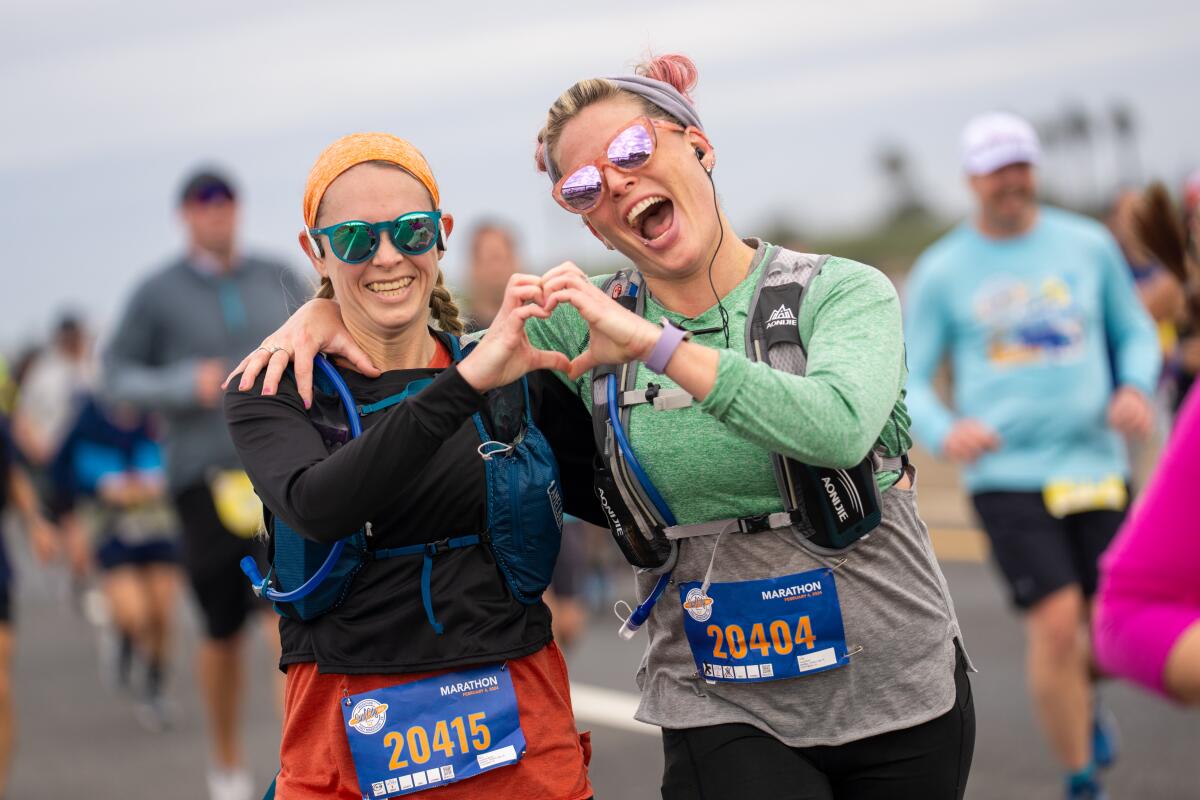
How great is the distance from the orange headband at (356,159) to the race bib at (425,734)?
0.97 meters

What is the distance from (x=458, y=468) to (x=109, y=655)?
9.35 m

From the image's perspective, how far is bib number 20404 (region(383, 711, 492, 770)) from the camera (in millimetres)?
3242

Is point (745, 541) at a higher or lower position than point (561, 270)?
lower

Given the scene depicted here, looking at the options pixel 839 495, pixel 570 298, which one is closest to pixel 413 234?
pixel 570 298

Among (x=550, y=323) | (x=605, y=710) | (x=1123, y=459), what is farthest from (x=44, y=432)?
(x=550, y=323)

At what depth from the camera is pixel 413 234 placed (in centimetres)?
332

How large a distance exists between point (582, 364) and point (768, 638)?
0.66 meters

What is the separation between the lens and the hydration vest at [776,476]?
320 centimetres

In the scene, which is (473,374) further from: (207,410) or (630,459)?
(207,410)

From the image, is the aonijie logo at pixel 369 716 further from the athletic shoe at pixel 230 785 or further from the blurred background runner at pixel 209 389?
the athletic shoe at pixel 230 785

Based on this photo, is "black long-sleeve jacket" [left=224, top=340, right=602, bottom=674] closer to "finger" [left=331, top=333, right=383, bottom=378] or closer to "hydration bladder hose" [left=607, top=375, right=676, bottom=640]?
"finger" [left=331, top=333, right=383, bottom=378]

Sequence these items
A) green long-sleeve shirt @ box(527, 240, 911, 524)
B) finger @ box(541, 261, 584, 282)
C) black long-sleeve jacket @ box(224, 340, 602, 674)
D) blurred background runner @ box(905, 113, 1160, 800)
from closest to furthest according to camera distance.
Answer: green long-sleeve shirt @ box(527, 240, 911, 524)
finger @ box(541, 261, 584, 282)
black long-sleeve jacket @ box(224, 340, 602, 674)
blurred background runner @ box(905, 113, 1160, 800)

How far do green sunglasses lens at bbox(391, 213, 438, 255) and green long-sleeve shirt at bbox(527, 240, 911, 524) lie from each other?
385 mm

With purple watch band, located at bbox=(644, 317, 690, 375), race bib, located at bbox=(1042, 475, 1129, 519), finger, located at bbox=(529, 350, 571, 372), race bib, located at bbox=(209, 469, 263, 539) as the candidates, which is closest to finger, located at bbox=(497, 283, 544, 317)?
finger, located at bbox=(529, 350, 571, 372)
